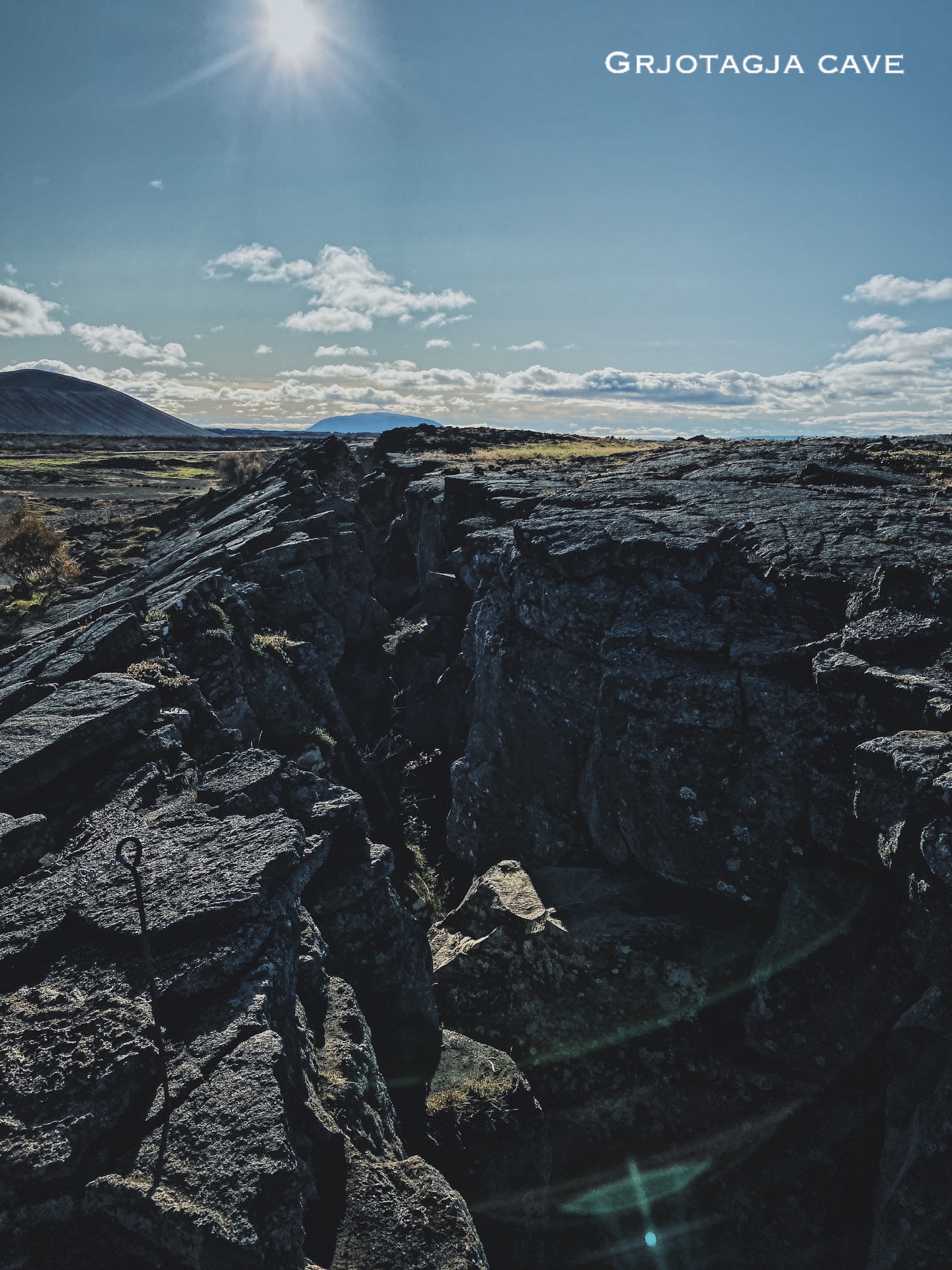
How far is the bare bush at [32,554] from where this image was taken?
3144cm

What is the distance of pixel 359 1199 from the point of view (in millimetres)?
7352

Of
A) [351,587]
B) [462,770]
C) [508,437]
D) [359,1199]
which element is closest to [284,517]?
[351,587]

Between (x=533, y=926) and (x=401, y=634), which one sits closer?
(x=533, y=926)

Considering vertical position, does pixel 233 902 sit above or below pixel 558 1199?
above

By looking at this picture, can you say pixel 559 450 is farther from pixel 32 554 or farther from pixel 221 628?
pixel 32 554

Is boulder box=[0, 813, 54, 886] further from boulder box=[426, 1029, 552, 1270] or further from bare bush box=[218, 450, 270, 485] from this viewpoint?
bare bush box=[218, 450, 270, 485]

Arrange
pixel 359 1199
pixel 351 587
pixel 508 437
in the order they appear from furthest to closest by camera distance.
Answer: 1. pixel 508 437
2. pixel 351 587
3. pixel 359 1199

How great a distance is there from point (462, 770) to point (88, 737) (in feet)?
31.6

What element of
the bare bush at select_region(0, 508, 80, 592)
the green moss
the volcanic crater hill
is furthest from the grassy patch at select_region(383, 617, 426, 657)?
the bare bush at select_region(0, 508, 80, 592)

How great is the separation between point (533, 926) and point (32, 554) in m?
31.0

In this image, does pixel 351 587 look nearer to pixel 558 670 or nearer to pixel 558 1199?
pixel 558 670

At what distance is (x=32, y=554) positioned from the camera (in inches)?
1251

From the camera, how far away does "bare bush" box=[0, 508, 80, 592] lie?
31.4 m

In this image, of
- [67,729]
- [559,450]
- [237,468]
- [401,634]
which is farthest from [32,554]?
[237,468]
